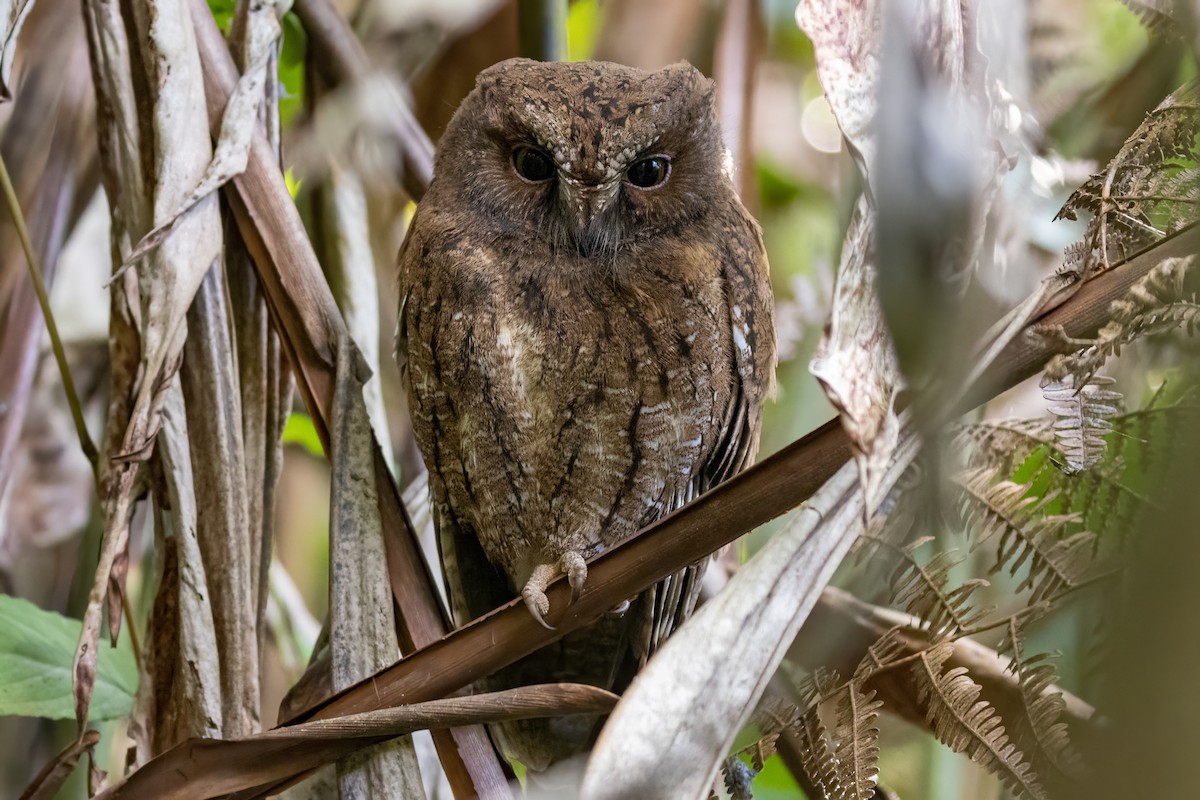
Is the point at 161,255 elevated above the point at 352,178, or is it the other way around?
the point at 352,178

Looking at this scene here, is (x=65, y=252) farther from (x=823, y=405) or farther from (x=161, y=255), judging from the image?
(x=823, y=405)

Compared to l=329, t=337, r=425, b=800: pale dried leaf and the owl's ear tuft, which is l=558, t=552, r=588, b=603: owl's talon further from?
the owl's ear tuft

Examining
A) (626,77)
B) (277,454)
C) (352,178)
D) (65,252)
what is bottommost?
(277,454)

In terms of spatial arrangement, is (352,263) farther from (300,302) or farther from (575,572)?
(575,572)

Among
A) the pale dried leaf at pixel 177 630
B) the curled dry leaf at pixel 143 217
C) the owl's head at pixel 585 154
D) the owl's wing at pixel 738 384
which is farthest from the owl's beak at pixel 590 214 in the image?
the pale dried leaf at pixel 177 630

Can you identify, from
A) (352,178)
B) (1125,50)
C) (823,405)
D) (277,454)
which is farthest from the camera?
(823,405)

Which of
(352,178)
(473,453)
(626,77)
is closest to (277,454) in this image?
(473,453)

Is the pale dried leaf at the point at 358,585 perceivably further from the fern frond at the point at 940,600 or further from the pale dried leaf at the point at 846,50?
the pale dried leaf at the point at 846,50

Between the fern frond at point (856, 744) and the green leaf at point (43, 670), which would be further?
the green leaf at point (43, 670)
